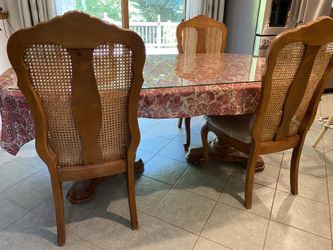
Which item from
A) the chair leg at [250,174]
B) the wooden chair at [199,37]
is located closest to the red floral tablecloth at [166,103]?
the chair leg at [250,174]

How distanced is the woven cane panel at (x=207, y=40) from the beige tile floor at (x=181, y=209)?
93cm

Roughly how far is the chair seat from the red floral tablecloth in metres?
0.16

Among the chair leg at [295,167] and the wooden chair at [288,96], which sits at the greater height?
the wooden chair at [288,96]

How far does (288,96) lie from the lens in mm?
1207

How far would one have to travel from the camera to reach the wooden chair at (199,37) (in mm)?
2023

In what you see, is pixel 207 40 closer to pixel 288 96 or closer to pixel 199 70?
pixel 199 70

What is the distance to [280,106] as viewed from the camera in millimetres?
1248

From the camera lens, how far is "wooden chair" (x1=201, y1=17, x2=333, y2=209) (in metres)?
1.04

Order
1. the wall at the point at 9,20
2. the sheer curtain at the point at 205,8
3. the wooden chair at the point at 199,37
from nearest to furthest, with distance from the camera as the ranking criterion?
1. the wooden chair at the point at 199,37
2. the wall at the point at 9,20
3. the sheer curtain at the point at 205,8

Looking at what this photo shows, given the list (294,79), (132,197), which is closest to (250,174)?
(294,79)

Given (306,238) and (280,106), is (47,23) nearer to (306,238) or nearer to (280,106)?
(280,106)

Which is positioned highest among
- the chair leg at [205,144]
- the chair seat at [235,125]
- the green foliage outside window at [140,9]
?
the green foliage outside window at [140,9]

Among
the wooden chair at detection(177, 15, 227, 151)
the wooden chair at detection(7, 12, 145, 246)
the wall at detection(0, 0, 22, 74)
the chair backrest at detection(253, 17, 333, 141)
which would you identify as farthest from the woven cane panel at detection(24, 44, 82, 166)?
the wall at detection(0, 0, 22, 74)

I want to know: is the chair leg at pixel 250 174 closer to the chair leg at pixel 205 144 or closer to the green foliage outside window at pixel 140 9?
the chair leg at pixel 205 144
